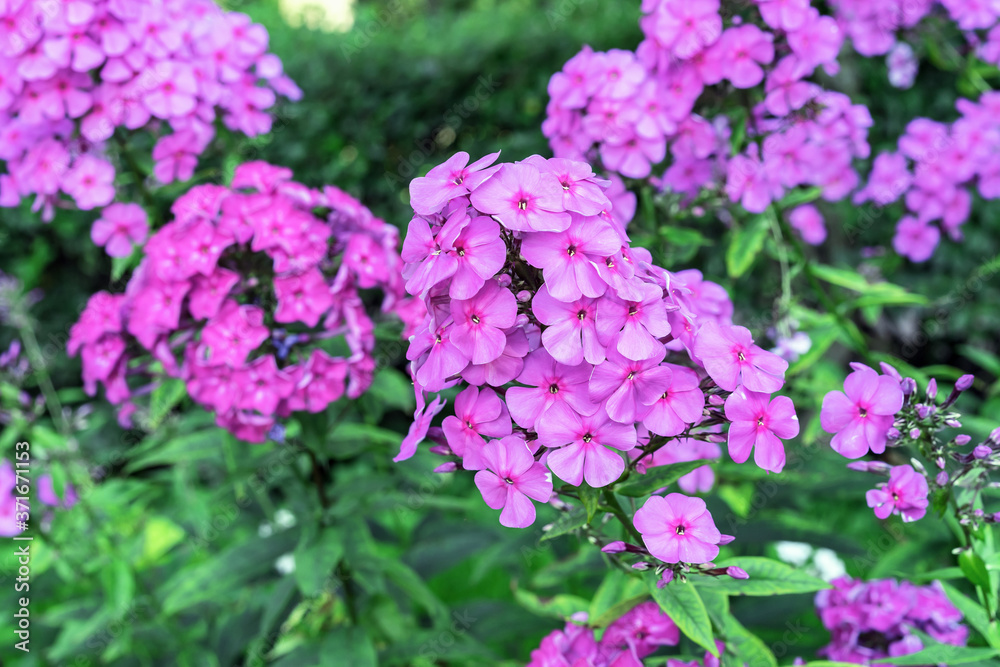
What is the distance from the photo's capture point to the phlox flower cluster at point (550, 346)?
124cm

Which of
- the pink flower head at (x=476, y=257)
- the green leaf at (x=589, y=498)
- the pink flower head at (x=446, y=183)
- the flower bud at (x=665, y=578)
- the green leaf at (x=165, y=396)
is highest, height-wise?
the pink flower head at (x=446, y=183)

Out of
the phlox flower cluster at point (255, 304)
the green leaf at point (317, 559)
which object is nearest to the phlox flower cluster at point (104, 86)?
the phlox flower cluster at point (255, 304)

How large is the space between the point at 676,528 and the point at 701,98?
1.53 m

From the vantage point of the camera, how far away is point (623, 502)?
1.68 meters

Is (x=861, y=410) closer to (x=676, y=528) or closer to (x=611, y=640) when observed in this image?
(x=676, y=528)

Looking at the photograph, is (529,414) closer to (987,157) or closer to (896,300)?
(896,300)

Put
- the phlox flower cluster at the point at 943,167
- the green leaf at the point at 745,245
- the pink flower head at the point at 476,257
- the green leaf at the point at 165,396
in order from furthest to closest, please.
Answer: the phlox flower cluster at the point at 943,167 → the green leaf at the point at 745,245 → the green leaf at the point at 165,396 → the pink flower head at the point at 476,257

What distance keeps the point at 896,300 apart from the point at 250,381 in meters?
1.98

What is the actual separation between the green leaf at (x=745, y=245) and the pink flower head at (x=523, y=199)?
4.39 feet

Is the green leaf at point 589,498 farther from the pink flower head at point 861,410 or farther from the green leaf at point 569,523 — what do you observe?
the pink flower head at point 861,410

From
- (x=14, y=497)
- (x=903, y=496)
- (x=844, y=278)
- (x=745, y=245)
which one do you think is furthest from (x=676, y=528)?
(x=14, y=497)

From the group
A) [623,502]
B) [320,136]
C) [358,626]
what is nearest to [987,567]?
[623,502]

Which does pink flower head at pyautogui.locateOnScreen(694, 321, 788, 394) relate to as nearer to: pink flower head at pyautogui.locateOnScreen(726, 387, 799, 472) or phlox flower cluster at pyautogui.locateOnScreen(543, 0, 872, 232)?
pink flower head at pyautogui.locateOnScreen(726, 387, 799, 472)

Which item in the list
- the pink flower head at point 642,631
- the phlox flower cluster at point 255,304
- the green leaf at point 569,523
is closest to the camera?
the green leaf at point 569,523
